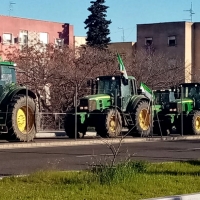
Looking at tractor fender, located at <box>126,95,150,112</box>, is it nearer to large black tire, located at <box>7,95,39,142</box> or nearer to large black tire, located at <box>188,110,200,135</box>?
large black tire, located at <box>188,110,200,135</box>

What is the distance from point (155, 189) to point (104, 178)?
970 mm

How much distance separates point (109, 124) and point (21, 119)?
15.1 ft

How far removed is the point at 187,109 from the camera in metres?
33.0

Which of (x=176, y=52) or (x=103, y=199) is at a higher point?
(x=176, y=52)

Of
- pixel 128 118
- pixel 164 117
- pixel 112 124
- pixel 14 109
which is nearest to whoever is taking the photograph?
pixel 14 109

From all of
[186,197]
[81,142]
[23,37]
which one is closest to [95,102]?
[81,142]

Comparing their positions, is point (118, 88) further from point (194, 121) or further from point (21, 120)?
point (21, 120)

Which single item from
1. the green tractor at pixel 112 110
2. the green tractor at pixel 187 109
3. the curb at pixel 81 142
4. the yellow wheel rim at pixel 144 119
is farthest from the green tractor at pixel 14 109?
the green tractor at pixel 187 109

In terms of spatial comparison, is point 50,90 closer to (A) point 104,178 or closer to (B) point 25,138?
(B) point 25,138

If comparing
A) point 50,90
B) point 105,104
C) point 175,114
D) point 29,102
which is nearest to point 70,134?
point 105,104

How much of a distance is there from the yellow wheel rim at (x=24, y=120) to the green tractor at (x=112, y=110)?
7.82 feet

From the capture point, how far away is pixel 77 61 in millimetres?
40875

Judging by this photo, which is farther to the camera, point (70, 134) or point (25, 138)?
point (70, 134)

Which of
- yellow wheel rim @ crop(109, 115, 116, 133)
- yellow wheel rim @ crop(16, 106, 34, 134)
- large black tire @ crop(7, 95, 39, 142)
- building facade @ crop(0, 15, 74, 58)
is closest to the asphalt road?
large black tire @ crop(7, 95, 39, 142)
